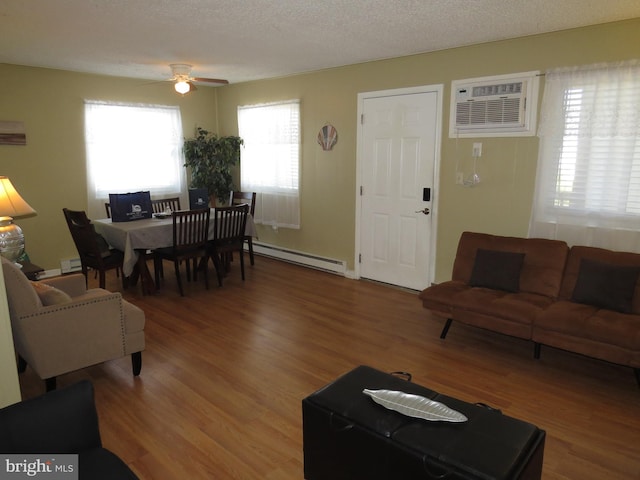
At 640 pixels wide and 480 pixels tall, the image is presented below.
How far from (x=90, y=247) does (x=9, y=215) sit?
1232 mm

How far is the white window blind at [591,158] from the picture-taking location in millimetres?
3414

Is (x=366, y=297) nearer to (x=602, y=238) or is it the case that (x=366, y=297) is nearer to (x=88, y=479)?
(x=602, y=238)

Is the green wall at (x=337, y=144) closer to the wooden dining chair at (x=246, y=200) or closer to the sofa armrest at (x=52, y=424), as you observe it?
the wooden dining chair at (x=246, y=200)

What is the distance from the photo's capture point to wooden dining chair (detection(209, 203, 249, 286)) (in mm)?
5129

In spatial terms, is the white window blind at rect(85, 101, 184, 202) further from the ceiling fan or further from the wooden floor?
the wooden floor

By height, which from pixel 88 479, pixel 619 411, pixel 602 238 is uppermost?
pixel 602 238

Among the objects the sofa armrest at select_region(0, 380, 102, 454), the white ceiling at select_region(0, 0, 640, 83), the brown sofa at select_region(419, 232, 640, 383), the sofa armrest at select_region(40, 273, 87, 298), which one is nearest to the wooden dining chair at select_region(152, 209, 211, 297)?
the sofa armrest at select_region(40, 273, 87, 298)

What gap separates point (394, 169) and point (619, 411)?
9.85 ft

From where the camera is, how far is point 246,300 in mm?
4730

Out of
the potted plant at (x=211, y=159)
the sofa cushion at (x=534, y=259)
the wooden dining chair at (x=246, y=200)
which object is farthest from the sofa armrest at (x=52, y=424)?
the potted plant at (x=211, y=159)

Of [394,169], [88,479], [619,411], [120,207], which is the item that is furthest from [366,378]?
[120,207]

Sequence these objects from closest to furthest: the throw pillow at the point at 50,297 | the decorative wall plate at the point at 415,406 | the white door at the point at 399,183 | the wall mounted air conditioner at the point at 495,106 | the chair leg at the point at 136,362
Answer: the decorative wall plate at the point at 415,406, the throw pillow at the point at 50,297, the chair leg at the point at 136,362, the wall mounted air conditioner at the point at 495,106, the white door at the point at 399,183

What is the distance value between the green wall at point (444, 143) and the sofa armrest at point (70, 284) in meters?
3.04

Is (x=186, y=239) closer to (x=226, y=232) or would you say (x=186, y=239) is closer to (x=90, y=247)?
(x=226, y=232)
